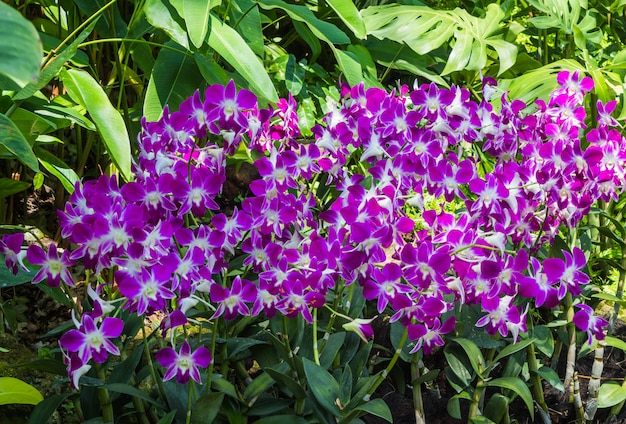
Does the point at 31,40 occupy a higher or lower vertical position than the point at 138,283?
higher

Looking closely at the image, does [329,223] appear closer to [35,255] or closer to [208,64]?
[35,255]

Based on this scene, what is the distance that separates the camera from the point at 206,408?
3.61 ft

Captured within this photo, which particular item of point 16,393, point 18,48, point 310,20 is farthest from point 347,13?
point 18,48

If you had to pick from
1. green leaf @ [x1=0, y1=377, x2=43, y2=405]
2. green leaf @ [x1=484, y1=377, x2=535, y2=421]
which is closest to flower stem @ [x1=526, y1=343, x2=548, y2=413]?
green leaf @ [x1=484, y1=377, x2=535, y2=421]

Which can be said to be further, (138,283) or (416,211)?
(416,211)

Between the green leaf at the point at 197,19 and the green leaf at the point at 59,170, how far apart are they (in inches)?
15.5

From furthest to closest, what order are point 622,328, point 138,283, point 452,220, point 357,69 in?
point 357,69
point 622,328
point 452,220
point 138,283

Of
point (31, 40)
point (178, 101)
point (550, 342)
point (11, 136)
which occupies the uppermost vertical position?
point (31, 40)

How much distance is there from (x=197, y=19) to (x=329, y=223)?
538 millimetres

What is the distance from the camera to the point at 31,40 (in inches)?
20.8

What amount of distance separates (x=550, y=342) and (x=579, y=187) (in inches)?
15.3

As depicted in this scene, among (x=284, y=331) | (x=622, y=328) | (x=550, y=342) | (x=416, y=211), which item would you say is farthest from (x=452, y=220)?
(x=416, y=211)

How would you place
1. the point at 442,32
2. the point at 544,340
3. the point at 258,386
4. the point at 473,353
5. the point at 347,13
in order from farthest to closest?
the point at 442,32 → the point at 347,13 → the point at 544,340 → the point at 473,353 → the point at 258,386

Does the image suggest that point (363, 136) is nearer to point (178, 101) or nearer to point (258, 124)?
point (258, 124)
